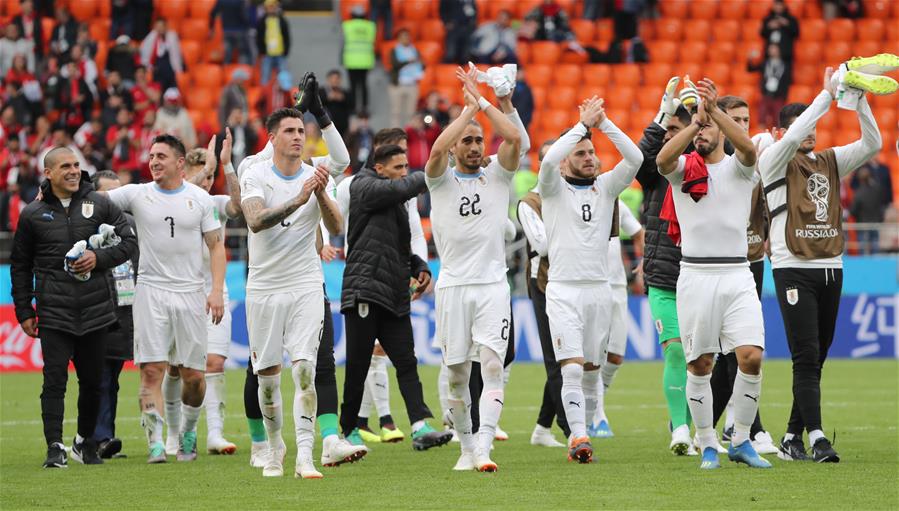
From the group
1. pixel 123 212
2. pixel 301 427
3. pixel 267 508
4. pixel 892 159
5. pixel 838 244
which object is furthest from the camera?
pixel 892 159

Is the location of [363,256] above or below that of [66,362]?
above

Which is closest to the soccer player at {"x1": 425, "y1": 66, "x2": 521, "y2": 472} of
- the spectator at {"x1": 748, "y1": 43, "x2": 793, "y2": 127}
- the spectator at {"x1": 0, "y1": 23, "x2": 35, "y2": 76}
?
the spectator at {"x1": 0, "y1": 23, "x2": 35, "y2": 76}

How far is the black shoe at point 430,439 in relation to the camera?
11.0 metres

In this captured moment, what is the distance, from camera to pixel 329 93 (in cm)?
2425

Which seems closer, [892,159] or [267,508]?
[267,508]

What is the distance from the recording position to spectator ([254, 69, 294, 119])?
1001 inches

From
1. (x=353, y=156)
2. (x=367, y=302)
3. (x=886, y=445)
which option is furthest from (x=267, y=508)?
(x=353, y=156)

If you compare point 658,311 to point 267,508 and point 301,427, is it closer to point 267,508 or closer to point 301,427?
point 301,427

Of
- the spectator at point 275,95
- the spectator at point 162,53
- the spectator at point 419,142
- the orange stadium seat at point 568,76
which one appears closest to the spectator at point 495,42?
the orange stadium seat at point 568,76

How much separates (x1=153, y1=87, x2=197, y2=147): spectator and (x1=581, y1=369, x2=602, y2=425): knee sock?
13.3 m

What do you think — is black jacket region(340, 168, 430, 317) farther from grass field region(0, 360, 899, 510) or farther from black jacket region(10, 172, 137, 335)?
black jacket region(10, 172, 137, 335)

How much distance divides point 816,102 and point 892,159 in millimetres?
19566

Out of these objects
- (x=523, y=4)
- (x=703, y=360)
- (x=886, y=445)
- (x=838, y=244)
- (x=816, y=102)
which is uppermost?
(x=523, y=4)

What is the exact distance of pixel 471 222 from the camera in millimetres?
9922
